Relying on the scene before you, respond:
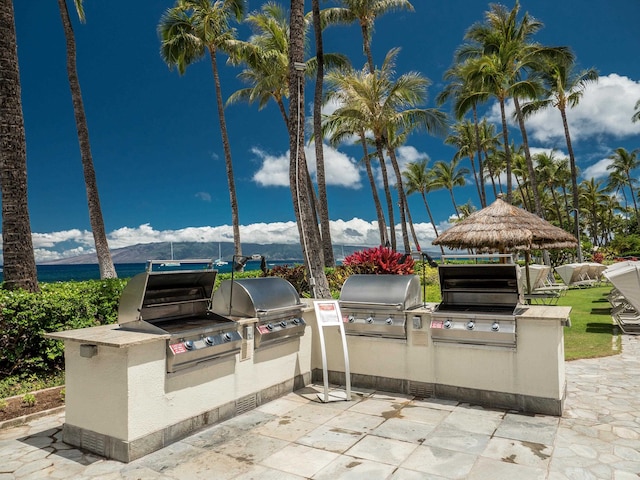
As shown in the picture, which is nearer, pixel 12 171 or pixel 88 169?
pixel 12 171

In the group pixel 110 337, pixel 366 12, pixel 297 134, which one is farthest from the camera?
pixel 366 12

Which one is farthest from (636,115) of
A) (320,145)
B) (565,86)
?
(320,145)

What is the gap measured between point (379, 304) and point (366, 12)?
65.1 feet

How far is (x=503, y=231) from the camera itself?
9.56m

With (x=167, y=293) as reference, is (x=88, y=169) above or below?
above

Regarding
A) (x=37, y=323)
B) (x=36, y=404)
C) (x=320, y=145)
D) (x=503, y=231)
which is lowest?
(x=36, y=404)

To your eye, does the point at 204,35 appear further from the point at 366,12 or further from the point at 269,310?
the point at 269,310

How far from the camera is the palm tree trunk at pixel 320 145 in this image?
43.5 feet

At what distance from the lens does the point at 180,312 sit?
446cm

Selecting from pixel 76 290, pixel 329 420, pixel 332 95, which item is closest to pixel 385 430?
pixel 329 420

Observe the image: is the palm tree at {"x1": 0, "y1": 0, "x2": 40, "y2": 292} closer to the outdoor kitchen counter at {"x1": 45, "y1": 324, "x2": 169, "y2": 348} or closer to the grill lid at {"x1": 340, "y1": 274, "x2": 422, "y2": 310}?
the outdoor kitchen counter at {"x1": 45, "y1": 324, "x2": 169, "y2": 348}

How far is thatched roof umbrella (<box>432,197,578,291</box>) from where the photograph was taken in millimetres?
9484

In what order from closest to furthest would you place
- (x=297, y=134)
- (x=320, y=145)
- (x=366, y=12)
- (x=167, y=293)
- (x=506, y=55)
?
(x=167, y=293), (x=297, y=134), (x=320, y=145), (x=366, y=12), (x=506, y=55)

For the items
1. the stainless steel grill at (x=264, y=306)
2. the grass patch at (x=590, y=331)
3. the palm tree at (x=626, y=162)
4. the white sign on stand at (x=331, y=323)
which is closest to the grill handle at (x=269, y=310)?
the stainless steel grill at (x=264, y=306)
